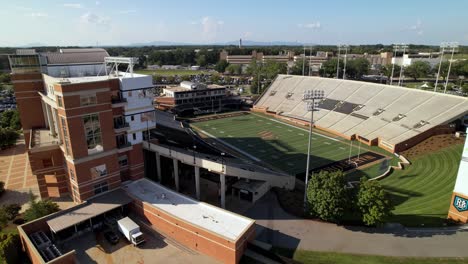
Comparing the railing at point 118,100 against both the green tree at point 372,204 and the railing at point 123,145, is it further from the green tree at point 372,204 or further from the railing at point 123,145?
the green tree at point 372,204

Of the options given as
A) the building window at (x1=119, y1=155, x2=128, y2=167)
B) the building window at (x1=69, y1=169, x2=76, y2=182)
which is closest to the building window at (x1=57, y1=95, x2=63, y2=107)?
the building window at (x1=69, y1=169, x2=76, y2=182)

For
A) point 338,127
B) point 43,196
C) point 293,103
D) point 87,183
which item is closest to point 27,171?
point 43,196

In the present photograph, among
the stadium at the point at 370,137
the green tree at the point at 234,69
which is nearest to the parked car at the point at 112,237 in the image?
the stadium at the point at 370,137

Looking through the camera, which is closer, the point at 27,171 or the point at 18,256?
the point at 18,256

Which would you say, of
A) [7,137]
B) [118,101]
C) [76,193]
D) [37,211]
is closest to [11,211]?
[37,211]

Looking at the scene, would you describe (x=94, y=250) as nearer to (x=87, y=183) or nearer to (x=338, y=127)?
(x=87, y=183)

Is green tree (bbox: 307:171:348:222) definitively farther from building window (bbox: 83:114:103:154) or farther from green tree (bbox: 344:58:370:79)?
green tree (bbox: 344:58:370:79)
